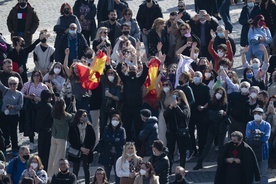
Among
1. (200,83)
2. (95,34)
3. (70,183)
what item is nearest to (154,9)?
(95,34)

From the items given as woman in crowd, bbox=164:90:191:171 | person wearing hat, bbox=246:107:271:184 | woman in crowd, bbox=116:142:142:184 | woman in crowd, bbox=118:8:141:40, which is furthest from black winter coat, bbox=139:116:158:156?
woman in crowd, bbox=118:8:141:40

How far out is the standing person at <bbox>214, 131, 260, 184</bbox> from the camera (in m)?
25.7

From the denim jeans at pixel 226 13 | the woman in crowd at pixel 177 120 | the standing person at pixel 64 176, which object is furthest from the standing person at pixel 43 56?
the denim jeans at pixel 226 13

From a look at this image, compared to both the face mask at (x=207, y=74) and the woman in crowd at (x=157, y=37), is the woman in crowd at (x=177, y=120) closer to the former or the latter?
the face mask at (x=207, y=74)

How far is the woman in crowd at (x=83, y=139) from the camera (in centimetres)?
2681

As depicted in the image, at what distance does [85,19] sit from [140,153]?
7313mm

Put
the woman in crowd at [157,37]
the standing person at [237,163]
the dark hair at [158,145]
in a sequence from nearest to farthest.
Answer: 1. the dark hair at [158,145]
2. the standing person at [237,163]
3. the woman in crowd at [157,37]

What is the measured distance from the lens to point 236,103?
2803 centimetres

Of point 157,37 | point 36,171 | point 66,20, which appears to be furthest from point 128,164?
point 66,20

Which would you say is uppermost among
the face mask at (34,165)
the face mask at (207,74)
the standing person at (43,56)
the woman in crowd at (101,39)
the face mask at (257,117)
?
the woman in crowd at (101,39)

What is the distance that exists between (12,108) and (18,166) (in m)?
2.83

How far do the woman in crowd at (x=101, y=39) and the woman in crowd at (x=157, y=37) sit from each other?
1.12 m

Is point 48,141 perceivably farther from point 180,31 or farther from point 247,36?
point 247,36

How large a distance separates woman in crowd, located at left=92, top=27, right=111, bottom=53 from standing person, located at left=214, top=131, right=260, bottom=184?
19.8 feet
